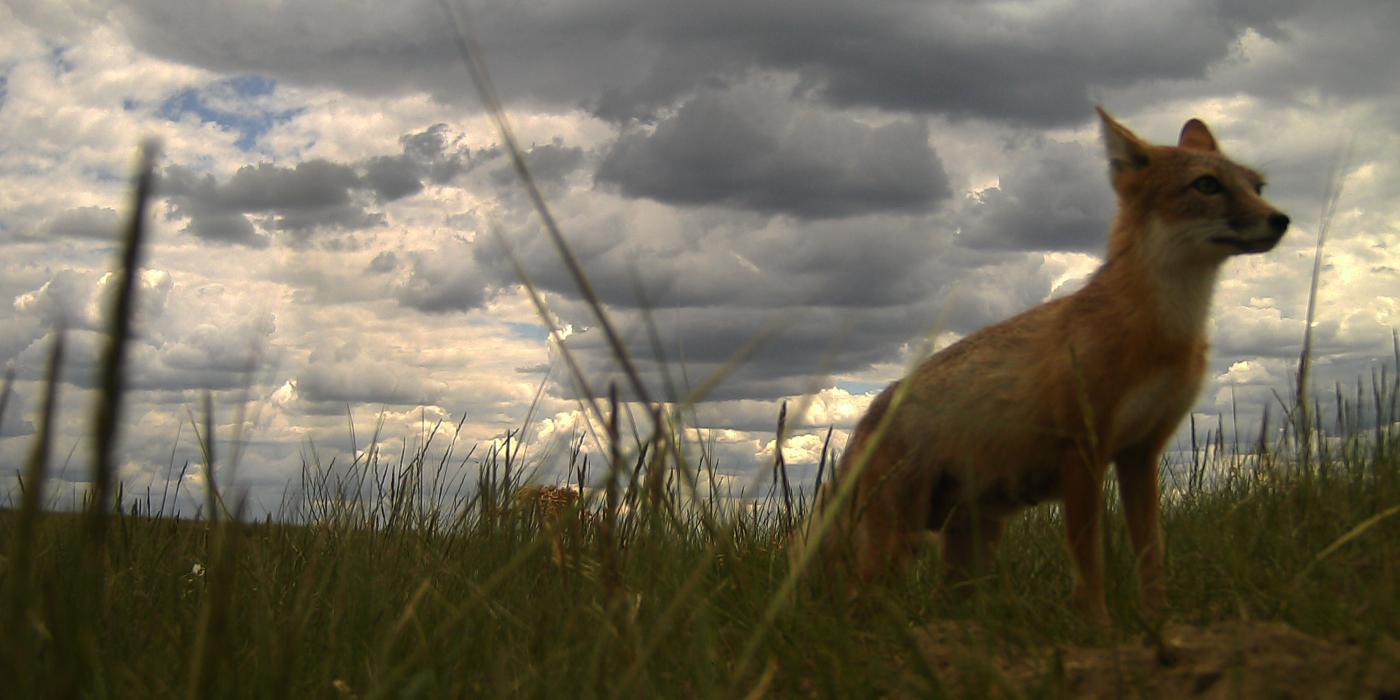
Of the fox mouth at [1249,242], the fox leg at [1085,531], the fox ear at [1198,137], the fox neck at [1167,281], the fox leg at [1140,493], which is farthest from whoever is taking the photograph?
the fox ear at [1198,137]

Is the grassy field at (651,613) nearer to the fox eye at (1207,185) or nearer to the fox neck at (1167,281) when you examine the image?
the fox neck at (1167,281)

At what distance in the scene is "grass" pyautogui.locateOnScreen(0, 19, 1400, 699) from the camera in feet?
7.05

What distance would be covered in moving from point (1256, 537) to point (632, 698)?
8.65 feet

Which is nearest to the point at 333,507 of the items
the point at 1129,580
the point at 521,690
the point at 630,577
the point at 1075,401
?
the point at 630,577

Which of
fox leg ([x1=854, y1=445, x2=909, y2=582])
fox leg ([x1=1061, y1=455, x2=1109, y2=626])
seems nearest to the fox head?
fox leg ([x1=1061, y1=455, x2=1109, y2=626])

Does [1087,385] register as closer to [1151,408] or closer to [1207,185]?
[1151,408]

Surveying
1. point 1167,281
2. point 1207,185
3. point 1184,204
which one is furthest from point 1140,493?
point 1207,185

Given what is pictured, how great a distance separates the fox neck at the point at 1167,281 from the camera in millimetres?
5273

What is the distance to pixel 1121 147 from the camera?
589 cm

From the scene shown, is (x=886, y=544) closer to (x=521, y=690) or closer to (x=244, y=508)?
(x=521, y=690)

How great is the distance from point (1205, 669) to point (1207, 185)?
3566 millimetres

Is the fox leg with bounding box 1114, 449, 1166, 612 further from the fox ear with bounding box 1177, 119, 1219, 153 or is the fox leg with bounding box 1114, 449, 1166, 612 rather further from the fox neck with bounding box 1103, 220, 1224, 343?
the fox ear with bounding box 1177, 119, 1219, 153

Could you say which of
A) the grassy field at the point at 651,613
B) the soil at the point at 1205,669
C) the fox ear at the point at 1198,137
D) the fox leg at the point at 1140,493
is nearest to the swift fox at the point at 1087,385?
the fox leg at the point at 1140,493

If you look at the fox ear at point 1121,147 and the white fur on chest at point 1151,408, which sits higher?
the fox ear at point 1121,147
